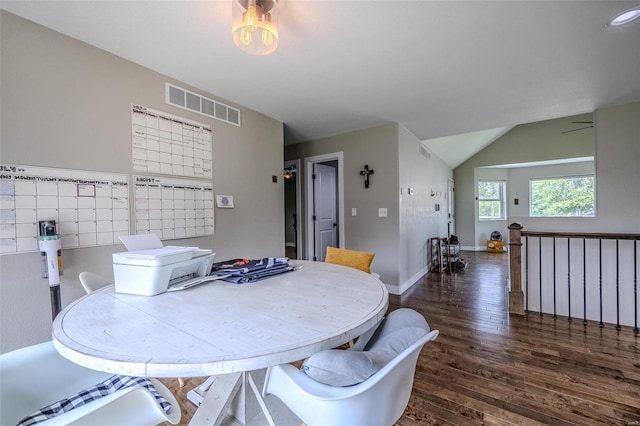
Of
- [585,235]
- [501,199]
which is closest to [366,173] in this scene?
[585,235]

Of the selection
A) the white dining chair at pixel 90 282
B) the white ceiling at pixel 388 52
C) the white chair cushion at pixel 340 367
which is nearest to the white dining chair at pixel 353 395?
the white chair cushion at pixel 340 367

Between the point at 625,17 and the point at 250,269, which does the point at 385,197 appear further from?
the point at 250,269

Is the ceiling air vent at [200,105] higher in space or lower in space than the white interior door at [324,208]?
higher

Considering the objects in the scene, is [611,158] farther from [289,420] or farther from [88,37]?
[88,37]

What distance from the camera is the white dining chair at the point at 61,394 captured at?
0.62 metres

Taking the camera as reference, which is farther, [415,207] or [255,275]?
[415,207]

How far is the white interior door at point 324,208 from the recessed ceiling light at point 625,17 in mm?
3407

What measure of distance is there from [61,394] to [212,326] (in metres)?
0.67

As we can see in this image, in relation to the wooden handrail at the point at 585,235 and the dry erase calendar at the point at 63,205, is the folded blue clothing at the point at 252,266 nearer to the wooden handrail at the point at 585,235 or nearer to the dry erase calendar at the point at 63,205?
the dry erase calendar at the point at 63,205

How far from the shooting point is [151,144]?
2164 millimetres

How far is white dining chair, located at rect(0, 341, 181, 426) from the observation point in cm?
62

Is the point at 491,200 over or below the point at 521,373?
over

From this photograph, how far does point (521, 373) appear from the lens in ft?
5.91

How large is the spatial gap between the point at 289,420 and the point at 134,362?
3.32 feet
